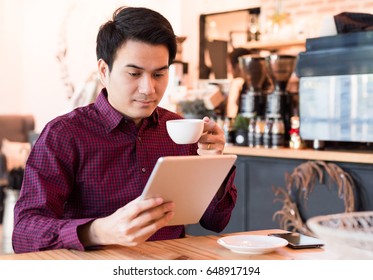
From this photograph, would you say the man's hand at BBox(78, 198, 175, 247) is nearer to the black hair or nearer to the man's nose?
the man's nose

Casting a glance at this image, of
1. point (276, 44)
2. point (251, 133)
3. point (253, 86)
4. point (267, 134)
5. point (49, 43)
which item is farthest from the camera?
point (49, 43)

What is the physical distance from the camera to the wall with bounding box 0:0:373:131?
6.48 meters

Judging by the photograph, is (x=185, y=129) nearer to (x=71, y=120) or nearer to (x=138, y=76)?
(x=138, y=76)

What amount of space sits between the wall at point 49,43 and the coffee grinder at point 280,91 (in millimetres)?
2670

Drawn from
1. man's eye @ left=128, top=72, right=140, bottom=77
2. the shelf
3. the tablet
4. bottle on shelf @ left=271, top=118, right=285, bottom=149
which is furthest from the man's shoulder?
the shelf

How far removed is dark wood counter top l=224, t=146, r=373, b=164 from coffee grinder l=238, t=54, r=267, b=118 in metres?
0.28

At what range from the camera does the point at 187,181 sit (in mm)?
1434

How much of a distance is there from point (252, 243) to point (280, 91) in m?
2.22

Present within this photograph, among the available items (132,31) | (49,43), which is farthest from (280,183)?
(49,43)

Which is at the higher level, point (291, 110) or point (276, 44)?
point (276, 44)

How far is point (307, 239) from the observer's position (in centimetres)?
160

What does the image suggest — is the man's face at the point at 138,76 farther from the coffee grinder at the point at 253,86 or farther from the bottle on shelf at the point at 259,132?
the coffee grinder at the point at 253,86

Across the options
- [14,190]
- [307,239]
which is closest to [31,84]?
[14,190]

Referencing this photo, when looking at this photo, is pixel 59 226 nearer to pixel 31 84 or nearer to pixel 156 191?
pixel 156 191
